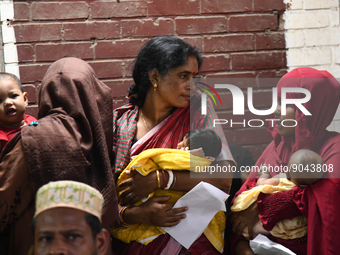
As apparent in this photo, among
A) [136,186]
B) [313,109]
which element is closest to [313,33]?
[313,109]

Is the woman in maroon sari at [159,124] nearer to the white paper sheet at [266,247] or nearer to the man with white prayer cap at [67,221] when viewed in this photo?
the white paper sheet at [266,247]

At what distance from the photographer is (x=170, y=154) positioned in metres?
2.13

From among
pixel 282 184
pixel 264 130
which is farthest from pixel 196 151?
pixel 264 130

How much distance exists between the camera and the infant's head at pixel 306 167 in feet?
6.78

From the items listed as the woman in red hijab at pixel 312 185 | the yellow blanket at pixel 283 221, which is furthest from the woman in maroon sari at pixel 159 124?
Result: the woman in red hijab at pixel 312 185

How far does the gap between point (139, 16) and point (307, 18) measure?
143 centimetres

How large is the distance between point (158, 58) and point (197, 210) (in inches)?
40.5

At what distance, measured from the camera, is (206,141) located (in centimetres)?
220

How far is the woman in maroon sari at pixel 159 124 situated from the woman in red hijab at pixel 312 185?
303 mm

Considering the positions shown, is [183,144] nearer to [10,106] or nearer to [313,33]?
[10,106]

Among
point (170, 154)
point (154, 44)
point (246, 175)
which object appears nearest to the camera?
point (170, 154)

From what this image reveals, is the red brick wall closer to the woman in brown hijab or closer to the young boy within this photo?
the young boy

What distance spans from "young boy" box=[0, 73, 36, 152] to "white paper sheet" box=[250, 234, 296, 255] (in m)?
1.64

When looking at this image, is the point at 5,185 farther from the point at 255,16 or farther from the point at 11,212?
the point at 255,16
